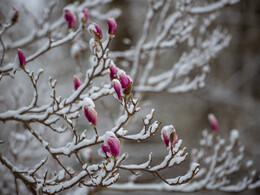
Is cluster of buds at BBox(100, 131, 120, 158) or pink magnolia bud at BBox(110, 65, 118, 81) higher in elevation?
pink magnolia bud at BBox(110, 65, 118, 81)

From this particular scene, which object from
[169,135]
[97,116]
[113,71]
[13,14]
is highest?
[13,14]

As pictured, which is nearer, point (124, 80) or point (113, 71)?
point (124, 80)

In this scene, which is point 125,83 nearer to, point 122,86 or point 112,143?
point 122,86

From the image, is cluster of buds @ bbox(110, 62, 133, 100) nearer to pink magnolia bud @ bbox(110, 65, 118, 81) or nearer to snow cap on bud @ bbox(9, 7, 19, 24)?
pink magnolia bud @ bbox(110, 65, 118, 81)

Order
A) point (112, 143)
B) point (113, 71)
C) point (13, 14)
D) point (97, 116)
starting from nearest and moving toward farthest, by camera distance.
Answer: point (112, 143) → point (113, 71) → point (13, 14) → point (97, 116)

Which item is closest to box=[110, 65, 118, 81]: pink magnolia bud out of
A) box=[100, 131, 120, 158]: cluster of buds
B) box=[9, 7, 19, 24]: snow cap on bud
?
box=[100, 131, 120, 158]: cluster of buds

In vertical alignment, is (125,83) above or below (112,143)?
above

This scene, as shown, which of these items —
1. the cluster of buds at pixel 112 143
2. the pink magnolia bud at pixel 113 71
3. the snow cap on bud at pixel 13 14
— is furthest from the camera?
the snow cap on bud at pixel 13 14

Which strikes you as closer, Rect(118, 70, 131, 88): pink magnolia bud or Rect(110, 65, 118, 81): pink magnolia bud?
Rect(118, 70, 131, 88): pink magnolia bud

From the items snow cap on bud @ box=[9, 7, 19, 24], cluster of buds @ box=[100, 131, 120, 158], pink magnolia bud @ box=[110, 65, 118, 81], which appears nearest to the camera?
cluster of buds @ box=[100, 131, 120, 158]

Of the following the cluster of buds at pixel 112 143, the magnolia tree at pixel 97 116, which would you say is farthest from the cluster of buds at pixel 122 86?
the cluster of buds at pixel 112 143

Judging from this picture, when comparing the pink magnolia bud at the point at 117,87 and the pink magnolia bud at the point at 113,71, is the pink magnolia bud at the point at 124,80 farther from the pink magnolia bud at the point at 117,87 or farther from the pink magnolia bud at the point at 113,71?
the pink magnolia bud at the point at 113,71

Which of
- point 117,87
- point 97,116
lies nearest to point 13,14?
point 117,87

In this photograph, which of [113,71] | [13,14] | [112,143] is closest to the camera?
[112,143]
